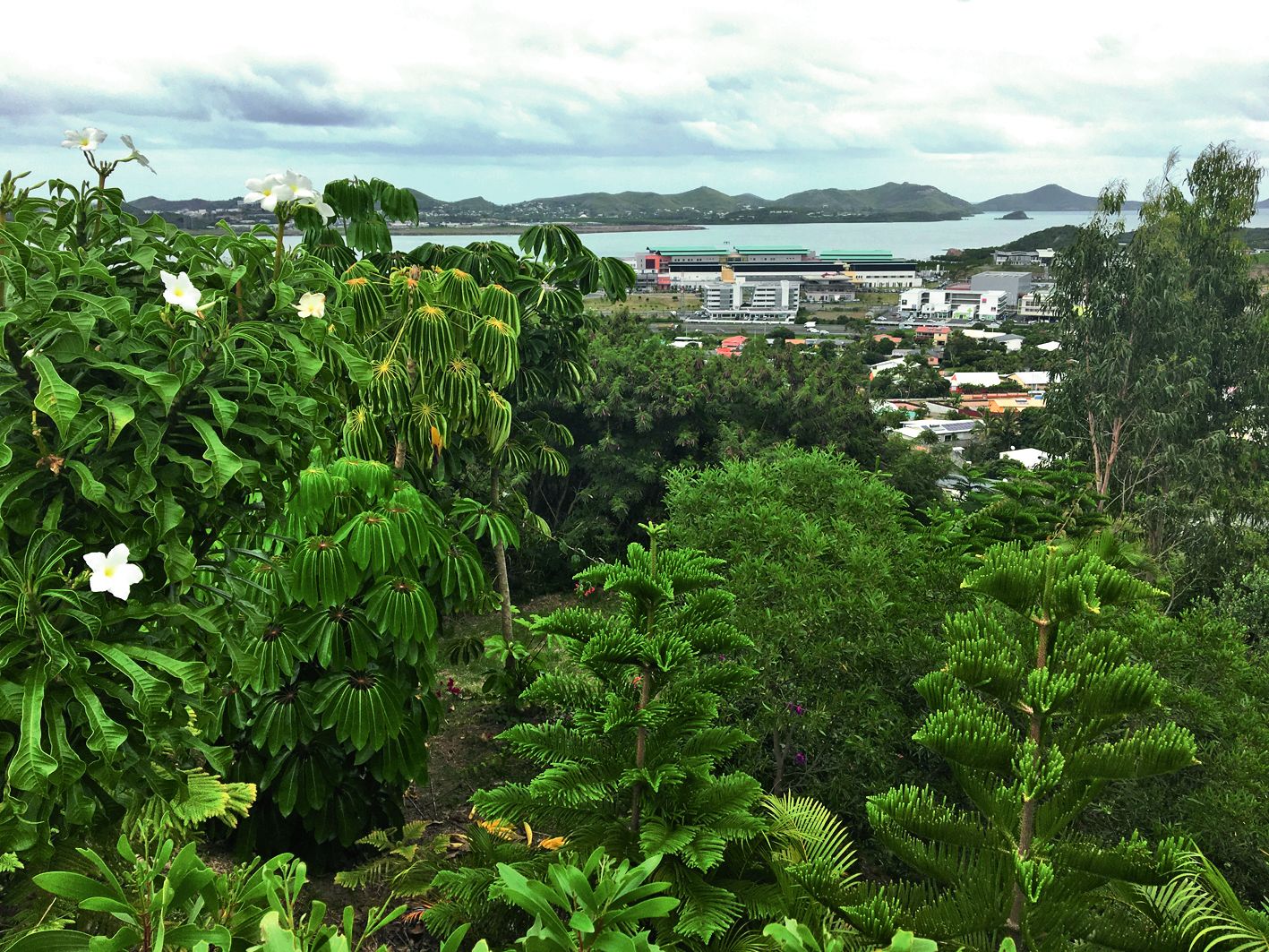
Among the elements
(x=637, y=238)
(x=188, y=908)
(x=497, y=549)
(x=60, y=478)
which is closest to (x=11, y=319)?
(x=60, y=478)

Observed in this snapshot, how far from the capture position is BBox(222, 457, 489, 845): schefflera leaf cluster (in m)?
3.60

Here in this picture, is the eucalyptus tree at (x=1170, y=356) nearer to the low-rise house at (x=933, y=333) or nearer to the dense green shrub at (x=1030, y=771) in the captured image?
the dense green shrub at (x=1030, y=771)

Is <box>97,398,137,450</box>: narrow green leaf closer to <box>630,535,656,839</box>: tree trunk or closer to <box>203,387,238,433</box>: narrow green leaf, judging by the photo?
<box>203,387,238,433</box>: narrow green leaf

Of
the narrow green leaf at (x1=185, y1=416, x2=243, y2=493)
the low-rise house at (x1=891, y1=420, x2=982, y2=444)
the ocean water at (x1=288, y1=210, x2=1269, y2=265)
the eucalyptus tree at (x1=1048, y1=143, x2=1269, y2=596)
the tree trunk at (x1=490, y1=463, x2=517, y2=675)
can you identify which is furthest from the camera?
the ocean water at (x1=288, y1=210, x2=1269, y2=265)

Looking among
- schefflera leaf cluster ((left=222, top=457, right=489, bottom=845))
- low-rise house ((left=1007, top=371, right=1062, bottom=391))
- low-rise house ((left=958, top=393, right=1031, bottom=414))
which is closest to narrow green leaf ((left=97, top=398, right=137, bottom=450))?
schefflera leaf cluster ((left=222, top=457, right=489, bottom=845))

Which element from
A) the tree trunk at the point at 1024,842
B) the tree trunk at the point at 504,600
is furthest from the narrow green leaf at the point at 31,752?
the tree trunk at the point at 504,600

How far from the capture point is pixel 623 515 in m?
12.2

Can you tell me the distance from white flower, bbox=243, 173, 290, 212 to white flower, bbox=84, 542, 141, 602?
3.24 feet

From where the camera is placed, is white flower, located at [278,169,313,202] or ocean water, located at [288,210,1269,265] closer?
white flower, located at [278,169,313,202]

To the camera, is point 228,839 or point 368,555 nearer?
point 368,555

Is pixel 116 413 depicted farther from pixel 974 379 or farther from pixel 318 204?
pixel 974 379

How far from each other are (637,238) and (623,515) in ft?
401

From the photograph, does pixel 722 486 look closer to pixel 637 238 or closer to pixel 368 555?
pixel 368 555

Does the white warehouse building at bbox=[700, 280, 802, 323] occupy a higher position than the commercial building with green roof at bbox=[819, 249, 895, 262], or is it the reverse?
the commercial building with green roof at bbox=[819, 249, 895, 262]
